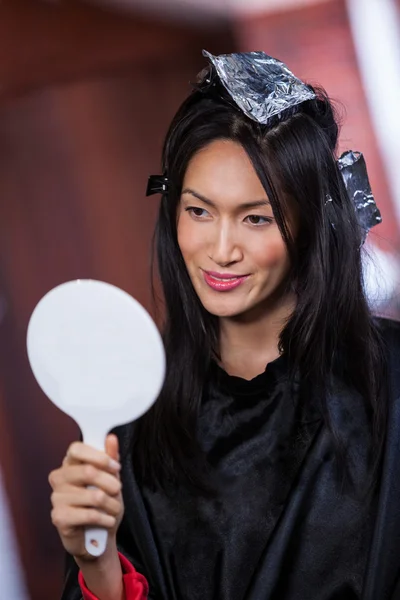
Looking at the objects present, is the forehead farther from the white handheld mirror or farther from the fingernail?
the fingernail

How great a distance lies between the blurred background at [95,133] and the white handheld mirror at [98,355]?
1647 millimetres

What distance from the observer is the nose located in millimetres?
1466

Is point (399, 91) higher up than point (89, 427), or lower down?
higher up

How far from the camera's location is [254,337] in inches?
65.3

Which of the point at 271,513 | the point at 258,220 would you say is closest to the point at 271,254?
the point at 258,220

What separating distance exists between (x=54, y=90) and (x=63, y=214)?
40 cm

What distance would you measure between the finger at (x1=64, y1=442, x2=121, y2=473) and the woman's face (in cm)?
46

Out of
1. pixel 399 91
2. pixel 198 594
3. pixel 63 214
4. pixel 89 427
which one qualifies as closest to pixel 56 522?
pixel 89 427

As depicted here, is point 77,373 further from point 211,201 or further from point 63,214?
point 63,214

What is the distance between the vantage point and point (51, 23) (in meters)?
2.74

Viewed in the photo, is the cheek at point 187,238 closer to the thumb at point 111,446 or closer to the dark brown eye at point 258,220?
the dark brown eye at point 258,220

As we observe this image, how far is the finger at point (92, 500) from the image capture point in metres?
1.13

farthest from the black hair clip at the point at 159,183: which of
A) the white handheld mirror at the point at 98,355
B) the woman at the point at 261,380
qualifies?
the white handheld mirror at the point at 98,355

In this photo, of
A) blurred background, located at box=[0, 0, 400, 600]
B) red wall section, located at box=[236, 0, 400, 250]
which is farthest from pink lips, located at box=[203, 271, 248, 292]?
red wall section, located at box=[236, 0, 400, 250]
